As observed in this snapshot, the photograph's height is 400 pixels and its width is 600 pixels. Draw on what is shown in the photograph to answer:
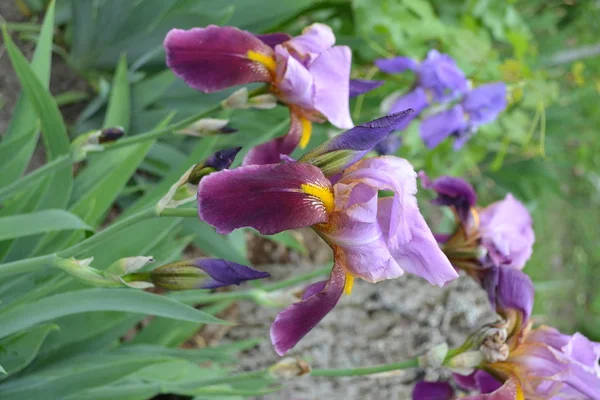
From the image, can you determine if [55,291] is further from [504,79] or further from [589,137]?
[589,137]

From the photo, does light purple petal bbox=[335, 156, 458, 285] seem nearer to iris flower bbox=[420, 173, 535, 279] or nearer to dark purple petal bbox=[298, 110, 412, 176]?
dark purple petal bbox=[298, 110, 412, 176]

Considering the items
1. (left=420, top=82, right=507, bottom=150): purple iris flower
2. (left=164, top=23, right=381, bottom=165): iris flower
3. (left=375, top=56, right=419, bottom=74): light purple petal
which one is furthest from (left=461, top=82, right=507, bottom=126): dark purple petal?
(left=164, top=23, right=381, bottom=165): iris flower

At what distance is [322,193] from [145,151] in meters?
0.66

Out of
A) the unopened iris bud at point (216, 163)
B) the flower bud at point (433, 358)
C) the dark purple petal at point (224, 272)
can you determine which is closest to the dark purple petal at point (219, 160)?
the unopened iris bud at point (216, 163)

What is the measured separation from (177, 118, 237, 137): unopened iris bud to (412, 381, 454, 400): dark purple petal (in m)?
0.56

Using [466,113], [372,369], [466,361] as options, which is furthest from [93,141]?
[466,113]

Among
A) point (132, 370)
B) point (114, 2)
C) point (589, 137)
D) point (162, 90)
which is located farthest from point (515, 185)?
point (132, 370)

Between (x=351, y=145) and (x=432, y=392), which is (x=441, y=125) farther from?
(x=351, y=145)

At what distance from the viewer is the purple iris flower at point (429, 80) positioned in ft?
5.24

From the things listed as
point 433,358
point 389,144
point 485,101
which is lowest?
point 389,144

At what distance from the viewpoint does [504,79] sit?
179 cm

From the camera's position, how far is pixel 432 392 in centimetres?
106

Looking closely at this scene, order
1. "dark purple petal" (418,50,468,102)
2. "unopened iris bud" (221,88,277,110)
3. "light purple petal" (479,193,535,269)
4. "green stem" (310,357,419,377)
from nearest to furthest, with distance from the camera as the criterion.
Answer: "green stem" (310,357,419,377), "unopened iris bud" (221,88,277,110), "light purple petal" (479,193,535,269), "dark purple petal" (418,50,468,102)

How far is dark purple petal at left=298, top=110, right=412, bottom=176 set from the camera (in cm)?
67
